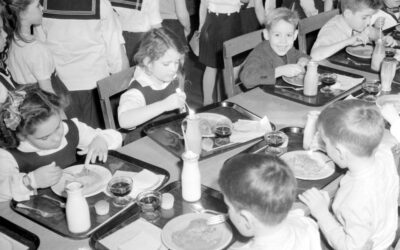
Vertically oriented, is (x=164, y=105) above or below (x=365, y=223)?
above

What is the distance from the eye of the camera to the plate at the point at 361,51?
9.92 ft

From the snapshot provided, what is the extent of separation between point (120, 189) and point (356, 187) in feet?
2.60

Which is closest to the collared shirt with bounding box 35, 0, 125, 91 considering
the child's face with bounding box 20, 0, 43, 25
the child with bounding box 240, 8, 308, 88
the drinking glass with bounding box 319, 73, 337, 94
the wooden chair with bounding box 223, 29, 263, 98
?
the child's face with bounding box 20, 0, 43, 25

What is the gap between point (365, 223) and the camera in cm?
162

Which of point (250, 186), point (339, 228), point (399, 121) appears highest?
point (250, 186)

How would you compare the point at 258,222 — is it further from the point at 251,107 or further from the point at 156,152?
the point at 251,107

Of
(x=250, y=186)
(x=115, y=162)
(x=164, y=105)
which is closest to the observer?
(x=250, y=186)

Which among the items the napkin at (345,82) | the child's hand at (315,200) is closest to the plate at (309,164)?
the child's hand at (315,200)

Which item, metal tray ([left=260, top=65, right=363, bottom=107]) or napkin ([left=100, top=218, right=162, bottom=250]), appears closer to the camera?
napkin ([left=100, top=218, right=162, bottom=250])

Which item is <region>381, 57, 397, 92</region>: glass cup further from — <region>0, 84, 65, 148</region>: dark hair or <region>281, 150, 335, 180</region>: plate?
<region>0, 84, 65, 148</region>: dark hair

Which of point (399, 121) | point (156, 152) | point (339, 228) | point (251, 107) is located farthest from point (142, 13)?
point (339, 228)

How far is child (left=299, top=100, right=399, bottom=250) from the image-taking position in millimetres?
1617

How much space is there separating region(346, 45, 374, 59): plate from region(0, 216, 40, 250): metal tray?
217 centimetres

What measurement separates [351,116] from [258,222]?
504 mm
